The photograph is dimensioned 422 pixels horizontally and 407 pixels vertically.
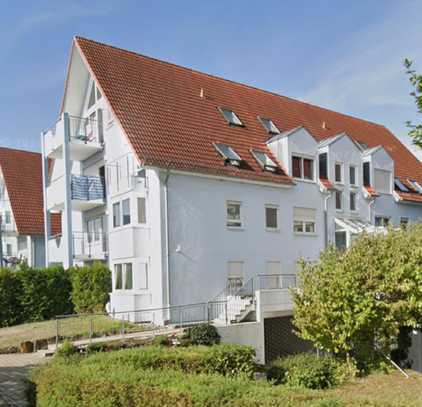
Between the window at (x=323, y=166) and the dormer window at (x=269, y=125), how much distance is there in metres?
2.83

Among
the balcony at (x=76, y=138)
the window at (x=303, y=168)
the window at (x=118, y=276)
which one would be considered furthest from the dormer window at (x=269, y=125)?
the window at (x=118, y=276)

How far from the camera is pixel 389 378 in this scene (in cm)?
1377

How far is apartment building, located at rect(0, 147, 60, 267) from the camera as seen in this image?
3417cm

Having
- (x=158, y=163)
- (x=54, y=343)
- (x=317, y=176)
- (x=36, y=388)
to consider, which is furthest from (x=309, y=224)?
(x=36, y=388)

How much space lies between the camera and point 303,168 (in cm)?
2733

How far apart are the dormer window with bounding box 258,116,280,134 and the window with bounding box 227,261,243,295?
28.6ft

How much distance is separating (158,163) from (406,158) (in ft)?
76.8

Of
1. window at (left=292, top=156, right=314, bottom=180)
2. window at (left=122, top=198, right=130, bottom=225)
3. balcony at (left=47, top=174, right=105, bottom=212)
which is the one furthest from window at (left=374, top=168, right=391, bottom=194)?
balcony at (left=47, top=174, right=105, bottom=212)

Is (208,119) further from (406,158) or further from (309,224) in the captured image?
(406,158)

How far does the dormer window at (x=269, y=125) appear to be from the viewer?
29078 mm

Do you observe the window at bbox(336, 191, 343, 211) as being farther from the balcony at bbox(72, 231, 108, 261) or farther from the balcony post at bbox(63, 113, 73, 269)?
the balcony post at bbox(63, 113, 73, 269)

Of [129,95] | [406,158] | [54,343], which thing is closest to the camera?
[54,343]

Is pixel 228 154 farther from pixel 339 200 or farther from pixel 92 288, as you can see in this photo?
pixel 92 288

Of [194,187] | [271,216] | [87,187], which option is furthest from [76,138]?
[271,216]
